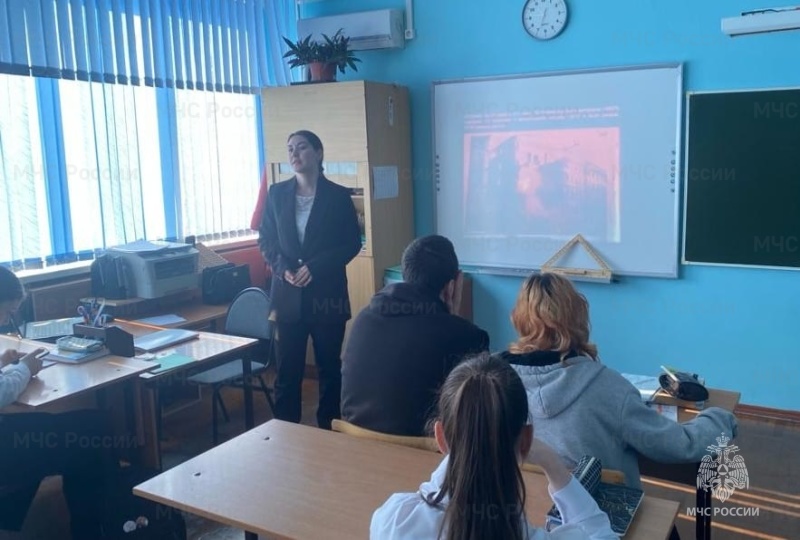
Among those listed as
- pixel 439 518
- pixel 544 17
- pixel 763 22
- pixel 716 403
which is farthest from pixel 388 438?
pixel 544 17

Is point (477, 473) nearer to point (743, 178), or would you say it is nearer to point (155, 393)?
point (155, 393)

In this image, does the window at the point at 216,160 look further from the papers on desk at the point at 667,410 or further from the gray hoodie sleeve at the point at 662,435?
the gray hoodie sleeve at the point at 662,435

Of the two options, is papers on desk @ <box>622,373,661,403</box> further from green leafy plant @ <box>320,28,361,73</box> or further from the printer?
green leafy plant @ <box>320,28,361,73</box>

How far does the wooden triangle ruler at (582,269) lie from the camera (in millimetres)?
4484

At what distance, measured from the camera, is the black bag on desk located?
14.9 ft

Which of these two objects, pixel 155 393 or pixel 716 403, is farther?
pixel 155 393

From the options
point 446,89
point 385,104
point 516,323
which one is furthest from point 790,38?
point 516,323

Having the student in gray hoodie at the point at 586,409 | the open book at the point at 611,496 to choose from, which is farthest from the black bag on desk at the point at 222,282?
the open book at the point at 611,496

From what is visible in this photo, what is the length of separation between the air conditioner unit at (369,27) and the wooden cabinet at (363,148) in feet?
1.15

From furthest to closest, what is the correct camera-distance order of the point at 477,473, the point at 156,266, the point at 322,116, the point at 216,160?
the point at 216,160 < the point at 322,116 < the point at 156,266 < the point at 477,473

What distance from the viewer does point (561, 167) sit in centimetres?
455

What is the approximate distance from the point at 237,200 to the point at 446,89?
1.79 metres

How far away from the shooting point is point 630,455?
195 cm

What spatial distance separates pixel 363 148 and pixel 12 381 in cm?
272
